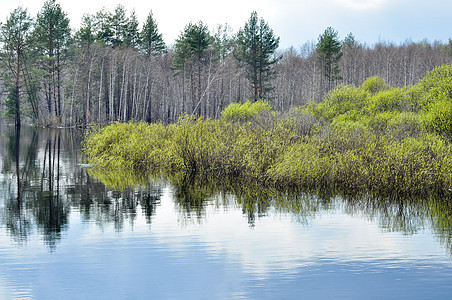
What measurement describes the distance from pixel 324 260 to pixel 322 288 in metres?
1.55

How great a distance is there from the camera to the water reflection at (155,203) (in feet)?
43.4

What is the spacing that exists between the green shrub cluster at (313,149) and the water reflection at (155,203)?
2.75ft

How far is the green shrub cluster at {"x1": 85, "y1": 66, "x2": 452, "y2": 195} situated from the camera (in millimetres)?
16875

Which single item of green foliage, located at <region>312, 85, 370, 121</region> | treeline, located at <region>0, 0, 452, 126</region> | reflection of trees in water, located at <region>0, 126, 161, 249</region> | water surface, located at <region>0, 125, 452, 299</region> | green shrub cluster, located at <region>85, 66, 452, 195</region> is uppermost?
treeline, located at <region>0, 0, 452, 126</region>

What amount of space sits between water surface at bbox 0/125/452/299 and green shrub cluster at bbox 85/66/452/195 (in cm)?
121

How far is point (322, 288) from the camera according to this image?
340 inches

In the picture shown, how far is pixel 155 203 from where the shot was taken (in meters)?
16.2

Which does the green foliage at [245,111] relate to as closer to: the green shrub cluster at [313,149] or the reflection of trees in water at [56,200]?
the green shrub cluster at [313,149]

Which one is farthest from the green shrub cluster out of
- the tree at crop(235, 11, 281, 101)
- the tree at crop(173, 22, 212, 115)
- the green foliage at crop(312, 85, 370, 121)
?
the tree at crop(173, 22, 212, 115)

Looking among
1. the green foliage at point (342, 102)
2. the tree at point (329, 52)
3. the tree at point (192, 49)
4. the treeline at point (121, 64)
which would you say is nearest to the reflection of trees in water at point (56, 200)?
the green foliage at point (342, 102)

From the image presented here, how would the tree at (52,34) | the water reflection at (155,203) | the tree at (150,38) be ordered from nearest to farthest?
the water reflection at (155,203)
the tree at (52,34)
the tree at (150,38)

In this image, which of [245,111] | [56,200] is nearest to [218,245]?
[56,200]

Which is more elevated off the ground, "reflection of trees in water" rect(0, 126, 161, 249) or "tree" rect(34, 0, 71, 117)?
"tree" rect(34, 0, 71, 117)

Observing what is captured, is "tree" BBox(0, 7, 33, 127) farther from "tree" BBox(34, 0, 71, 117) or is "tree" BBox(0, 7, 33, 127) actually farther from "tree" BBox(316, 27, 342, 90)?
"tree" BBox(316, 27, 342, 90)
